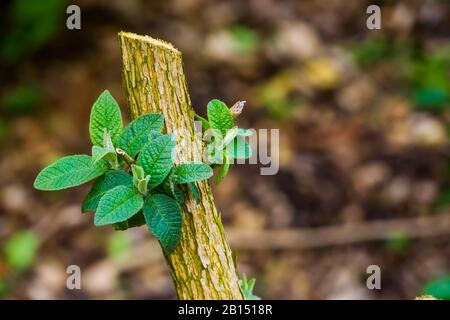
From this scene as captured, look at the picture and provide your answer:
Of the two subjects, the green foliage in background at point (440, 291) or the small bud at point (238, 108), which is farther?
the green foliage in background at point (440, 291)

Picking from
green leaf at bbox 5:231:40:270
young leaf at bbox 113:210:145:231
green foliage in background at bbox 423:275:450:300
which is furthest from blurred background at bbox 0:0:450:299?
young leaf at bbox 113:210:145:231

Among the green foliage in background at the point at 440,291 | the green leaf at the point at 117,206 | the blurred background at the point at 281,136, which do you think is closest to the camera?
the green leaf at the point at 117,206

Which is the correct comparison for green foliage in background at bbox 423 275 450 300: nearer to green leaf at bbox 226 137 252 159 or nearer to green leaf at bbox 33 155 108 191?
green leaf at bbox 226 137 252 159

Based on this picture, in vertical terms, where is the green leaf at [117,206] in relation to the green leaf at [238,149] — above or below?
below

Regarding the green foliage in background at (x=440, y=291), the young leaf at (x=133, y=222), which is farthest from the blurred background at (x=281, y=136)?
the young leaf at (x=133, y=222)

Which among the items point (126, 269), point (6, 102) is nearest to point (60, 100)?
point (6, 102)

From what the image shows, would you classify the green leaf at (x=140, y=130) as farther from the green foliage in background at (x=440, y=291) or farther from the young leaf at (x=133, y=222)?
the green foliage in background at (x=440, y=291)
